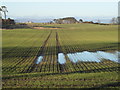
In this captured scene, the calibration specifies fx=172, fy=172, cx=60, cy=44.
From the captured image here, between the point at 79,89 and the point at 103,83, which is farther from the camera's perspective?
the point at 103,83

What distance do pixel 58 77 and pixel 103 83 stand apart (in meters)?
2.83

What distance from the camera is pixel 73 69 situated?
13039mm

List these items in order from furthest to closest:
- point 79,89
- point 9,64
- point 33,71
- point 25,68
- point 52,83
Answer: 1. point 9,64
2. point 25,68
3. point 33,71
4. point 52,83
5. point 79,89

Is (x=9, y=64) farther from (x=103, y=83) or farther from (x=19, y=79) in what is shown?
(x=103, y=83)

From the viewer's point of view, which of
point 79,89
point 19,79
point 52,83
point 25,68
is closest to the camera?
point 79,89

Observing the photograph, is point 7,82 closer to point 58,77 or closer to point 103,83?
point 58,77

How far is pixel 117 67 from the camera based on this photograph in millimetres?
13766

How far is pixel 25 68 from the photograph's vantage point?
13469mm

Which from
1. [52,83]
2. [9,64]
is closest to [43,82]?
[52,83]

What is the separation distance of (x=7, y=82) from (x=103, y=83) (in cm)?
574

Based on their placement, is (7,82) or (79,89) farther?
(7,82)

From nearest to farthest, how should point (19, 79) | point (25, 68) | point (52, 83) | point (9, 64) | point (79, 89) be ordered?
point (79, 89), point (52, 83), point (19, 79), point (25, 68), point (9, 64)

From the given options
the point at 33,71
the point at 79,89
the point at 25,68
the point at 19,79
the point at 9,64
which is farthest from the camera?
the point at 9,64

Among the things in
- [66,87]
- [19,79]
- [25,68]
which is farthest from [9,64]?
[66,87]
